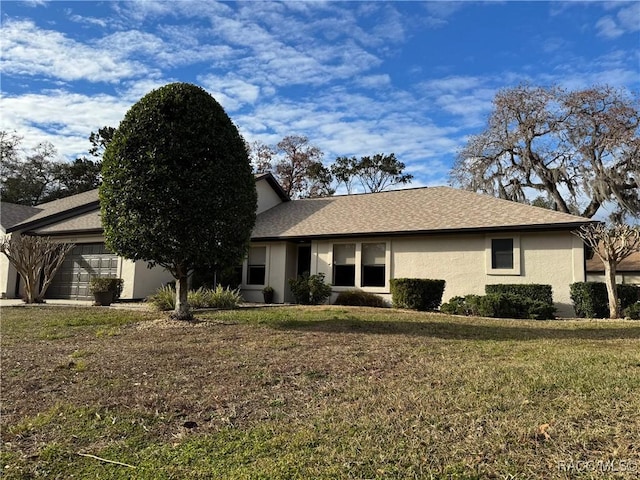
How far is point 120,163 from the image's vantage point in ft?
31.7

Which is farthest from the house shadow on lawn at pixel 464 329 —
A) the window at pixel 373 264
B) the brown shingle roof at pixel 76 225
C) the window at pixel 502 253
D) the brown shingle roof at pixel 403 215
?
the brown shingle roof at pixel 76 225

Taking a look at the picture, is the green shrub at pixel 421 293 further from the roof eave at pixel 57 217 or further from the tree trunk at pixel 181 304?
the roof eave at pixel 57 217

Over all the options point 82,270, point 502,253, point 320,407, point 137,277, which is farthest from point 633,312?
point 82,270

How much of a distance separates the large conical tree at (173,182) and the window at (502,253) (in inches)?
378

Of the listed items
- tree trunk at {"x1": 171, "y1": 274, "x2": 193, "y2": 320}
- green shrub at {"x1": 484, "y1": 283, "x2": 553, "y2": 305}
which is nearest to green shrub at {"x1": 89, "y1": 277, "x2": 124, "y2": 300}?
tree trunk at {"x1": 171, "y1": 274, "x2": 193, "y2": 320}

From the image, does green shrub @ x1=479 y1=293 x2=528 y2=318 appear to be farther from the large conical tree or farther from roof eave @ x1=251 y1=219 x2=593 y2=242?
the large conical tree

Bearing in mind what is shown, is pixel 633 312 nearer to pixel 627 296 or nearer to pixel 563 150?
pixel 627 296

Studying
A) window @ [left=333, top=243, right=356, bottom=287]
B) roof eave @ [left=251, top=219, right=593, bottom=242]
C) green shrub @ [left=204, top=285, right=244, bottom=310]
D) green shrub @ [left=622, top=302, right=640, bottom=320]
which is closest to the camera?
green shrub @ [left=622, top=302, right=640, bottom=320]

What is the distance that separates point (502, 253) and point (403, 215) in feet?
14.1

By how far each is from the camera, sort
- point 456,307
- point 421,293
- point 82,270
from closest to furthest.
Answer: point 456,307
point 421,293
point 82,270

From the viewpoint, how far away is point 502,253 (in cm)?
1552

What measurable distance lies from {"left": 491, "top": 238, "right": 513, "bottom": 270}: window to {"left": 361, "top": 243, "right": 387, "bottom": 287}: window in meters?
4.02

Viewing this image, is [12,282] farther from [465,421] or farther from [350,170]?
[350,170]

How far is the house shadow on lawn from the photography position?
859 centimetres
